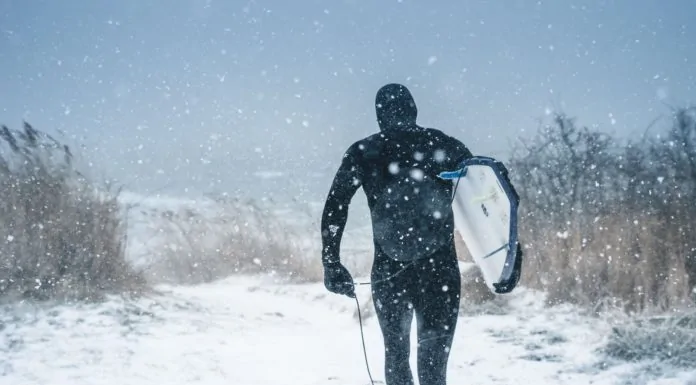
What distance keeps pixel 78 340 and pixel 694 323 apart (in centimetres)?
500

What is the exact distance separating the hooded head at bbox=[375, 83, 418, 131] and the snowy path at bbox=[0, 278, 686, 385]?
6.78 ft

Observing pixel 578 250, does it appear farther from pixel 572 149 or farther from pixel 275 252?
pixel 275 252

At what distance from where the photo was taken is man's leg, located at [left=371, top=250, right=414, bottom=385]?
2369 mm

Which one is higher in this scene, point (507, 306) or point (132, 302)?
point (132, 302)

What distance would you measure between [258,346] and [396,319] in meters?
2.76

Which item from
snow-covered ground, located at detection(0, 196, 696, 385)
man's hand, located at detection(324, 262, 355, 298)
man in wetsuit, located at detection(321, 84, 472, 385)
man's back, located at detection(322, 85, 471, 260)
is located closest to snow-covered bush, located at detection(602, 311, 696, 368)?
snow-covered ground, located at detection(0, 196, 696, 385)

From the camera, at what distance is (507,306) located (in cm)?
602

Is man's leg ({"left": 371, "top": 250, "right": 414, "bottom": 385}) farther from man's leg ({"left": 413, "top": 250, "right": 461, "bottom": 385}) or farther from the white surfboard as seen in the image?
the white surfboard

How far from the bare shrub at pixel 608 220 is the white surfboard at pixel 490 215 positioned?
8.79 ft

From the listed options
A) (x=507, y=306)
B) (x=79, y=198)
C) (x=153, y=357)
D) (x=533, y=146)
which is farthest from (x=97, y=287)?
(x=533, y=146)

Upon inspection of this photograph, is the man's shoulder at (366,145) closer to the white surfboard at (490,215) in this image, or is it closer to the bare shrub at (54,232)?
the white surfboard at (490,215)

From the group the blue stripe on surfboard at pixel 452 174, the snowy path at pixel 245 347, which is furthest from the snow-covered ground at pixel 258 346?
the blue stripe on surfboard at pixel 452 174

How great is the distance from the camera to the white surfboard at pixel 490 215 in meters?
2.25

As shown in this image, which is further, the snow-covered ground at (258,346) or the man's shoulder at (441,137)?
the snow-covered ground at (258,346)
